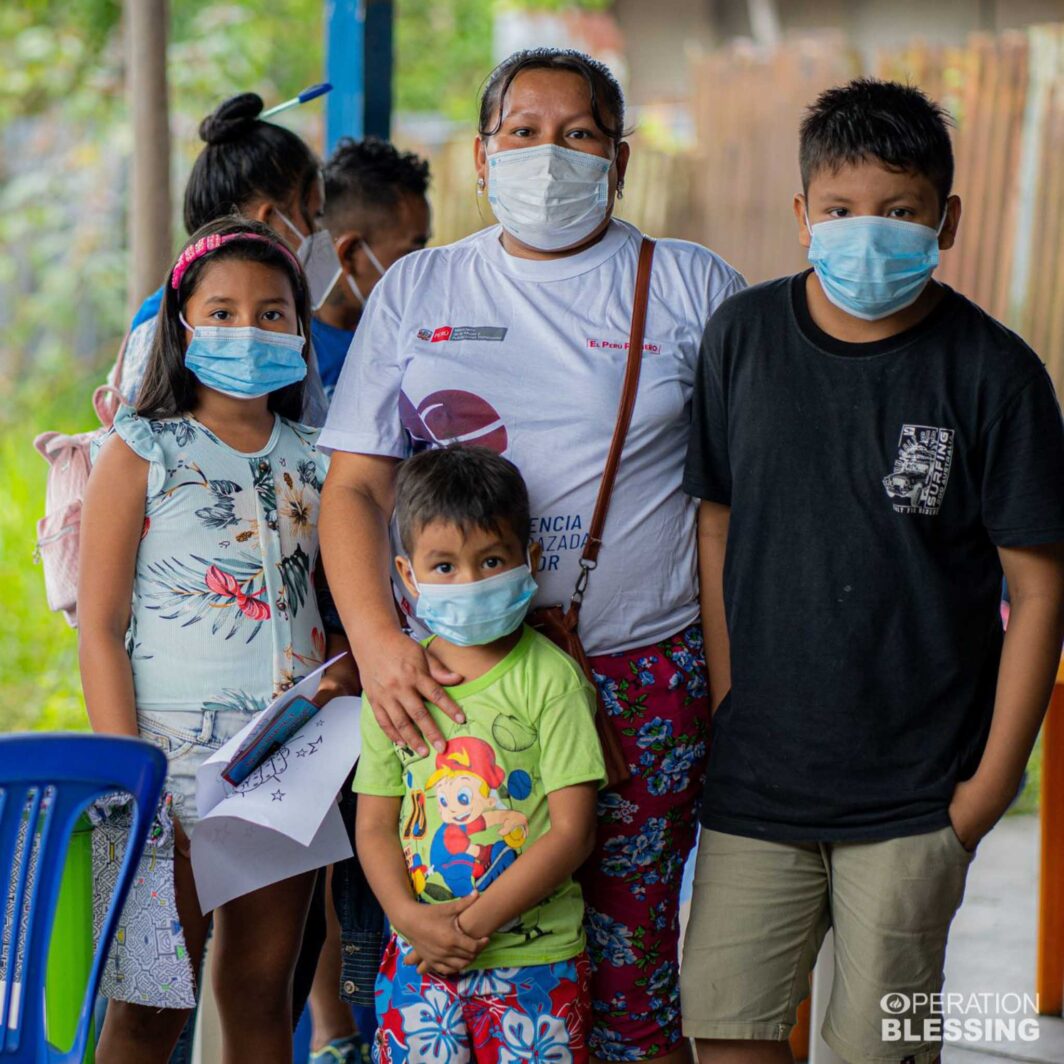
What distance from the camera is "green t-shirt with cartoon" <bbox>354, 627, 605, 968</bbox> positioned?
2.35 metres

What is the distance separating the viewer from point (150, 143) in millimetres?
4309

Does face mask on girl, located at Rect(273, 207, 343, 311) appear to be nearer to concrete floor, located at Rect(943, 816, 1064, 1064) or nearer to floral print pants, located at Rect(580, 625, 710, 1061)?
floral print pants, located at Rect(580, 625, 710, 1061)

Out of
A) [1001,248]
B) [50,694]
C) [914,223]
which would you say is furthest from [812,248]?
[1001,248]

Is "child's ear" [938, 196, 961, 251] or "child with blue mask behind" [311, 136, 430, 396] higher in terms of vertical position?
"child with blue mask behind" [311, 136, 430, 396]

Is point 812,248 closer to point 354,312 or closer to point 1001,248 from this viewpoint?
point 354,312

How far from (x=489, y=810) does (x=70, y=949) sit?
26.7 inches

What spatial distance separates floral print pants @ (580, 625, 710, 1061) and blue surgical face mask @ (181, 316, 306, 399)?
80 cm

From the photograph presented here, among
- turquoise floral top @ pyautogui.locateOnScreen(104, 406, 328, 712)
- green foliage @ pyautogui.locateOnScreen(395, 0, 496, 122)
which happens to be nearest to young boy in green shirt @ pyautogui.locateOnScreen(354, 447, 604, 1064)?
turquoise floral top @ pyautogui.locateOnScreen(104, 406, 328, 712)

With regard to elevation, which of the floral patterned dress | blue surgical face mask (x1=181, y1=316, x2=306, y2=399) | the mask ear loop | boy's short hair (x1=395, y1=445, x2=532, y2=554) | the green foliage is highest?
the green foliage

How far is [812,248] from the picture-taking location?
2320 millimetres

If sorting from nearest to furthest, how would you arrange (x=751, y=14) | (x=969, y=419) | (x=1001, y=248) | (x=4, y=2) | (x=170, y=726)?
(x=969, y=419) → (x=170, y=726) → (x=1001, y=248) → (x=4, y=2) → (x=751, y=14)

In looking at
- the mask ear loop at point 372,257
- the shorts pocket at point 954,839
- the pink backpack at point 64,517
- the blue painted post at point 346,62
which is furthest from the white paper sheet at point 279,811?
the blue painted post at point 346,62

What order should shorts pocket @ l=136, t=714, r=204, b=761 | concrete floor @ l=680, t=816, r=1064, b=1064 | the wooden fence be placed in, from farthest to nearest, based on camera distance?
the wooden fence → concrete floor @ l=680, t=816, r=1064, b=1064 → shorts pocket @ l=136, t=714, r=204, b=761

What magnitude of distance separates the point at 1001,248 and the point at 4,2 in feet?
19.7
